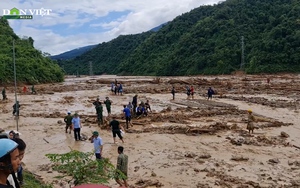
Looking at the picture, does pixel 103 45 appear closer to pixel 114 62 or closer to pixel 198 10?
pixel 114 62

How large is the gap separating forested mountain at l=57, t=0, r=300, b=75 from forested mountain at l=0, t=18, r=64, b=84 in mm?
35515

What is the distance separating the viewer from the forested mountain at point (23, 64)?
2188 inches

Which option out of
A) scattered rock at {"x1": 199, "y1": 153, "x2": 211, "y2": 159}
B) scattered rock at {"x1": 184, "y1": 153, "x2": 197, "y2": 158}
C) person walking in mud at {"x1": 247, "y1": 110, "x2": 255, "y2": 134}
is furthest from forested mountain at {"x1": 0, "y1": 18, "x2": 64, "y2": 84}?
scattered rock at {"x1": 199, "y1": 153, "x2": 211, "y2": 159}

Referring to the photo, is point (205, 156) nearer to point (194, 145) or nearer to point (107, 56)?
point (194, 145)

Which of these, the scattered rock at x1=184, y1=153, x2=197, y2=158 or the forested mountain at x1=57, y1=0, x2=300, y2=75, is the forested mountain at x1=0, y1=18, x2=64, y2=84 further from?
the scattered rock at x1=184, y1=153, x2=197, y2=158

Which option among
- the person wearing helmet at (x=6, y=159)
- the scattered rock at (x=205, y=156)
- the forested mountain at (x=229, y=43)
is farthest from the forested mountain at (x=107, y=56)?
the person wearing helmet at (x=6, y=159)

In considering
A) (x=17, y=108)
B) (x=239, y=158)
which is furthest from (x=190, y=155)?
(x=17, y=108)

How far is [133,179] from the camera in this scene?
9961mm

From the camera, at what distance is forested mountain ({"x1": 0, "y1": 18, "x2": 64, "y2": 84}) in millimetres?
55562

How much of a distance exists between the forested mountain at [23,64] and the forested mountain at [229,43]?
117ft

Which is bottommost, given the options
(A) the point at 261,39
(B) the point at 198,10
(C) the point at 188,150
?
(C) the point at 188,150

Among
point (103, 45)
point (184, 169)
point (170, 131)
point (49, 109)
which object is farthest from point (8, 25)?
point (103, 45)

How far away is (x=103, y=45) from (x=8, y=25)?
92.9 metres

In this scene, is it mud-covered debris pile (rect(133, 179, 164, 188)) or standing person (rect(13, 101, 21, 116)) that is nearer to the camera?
mud-covered debris pile (rect(133, 179, 164, 188))
